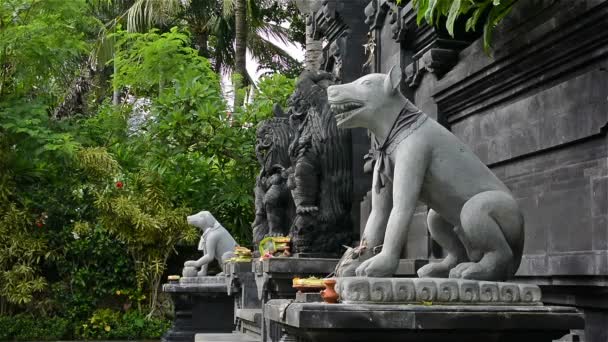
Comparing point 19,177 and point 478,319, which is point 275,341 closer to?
point 478,319

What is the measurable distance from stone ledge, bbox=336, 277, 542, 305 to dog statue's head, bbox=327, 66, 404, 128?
127cm

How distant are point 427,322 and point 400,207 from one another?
34.9 inches

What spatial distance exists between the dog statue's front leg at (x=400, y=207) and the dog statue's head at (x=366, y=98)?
36cm

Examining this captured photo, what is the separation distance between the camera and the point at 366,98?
5.64 meters

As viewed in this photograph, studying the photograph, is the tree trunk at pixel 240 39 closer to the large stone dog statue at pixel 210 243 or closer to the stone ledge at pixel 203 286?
the large stone dog statue at pixel 210 243

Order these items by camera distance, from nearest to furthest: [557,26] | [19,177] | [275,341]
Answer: [557,26]
[275,341]
[19,177]

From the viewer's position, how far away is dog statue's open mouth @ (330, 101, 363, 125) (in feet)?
18.6

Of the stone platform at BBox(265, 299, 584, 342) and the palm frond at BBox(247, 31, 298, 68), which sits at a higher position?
the palm frond at BBox(247, 31, 298, 68)

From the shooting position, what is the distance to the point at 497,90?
25.4 feet

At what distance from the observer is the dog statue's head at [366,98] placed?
5.62 m

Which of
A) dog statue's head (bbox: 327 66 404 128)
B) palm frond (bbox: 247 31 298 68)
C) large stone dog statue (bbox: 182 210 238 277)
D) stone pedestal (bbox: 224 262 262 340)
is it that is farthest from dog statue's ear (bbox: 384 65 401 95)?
palm frond (bbox: 247 31 298 68)

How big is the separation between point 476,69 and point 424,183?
8.90 feet

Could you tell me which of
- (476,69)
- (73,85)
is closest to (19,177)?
(73,85)

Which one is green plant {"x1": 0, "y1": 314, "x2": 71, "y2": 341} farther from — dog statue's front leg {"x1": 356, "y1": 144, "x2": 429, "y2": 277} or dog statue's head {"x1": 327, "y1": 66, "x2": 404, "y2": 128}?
dog statue's front leg {"x1": 356, "y1": 144, "x2": 429, "y2": 277}
